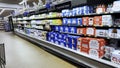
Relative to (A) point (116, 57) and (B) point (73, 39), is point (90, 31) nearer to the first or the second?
(B) point (73, 39)

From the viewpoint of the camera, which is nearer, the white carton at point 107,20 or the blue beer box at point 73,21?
the white carton at point 107,20

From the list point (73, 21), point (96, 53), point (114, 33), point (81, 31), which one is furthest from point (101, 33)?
point (73, 21)

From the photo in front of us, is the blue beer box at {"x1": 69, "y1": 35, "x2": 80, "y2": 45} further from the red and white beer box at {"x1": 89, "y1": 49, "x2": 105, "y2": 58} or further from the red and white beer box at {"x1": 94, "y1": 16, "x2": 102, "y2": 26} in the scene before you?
the red and white beer box at {"x1": 94, "y1": 16, "x2": 102, "y2": 26}

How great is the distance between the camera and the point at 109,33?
3.08m

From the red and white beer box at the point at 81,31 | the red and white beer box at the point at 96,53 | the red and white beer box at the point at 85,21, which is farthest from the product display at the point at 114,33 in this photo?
the red and white beer box at the point at 81,31

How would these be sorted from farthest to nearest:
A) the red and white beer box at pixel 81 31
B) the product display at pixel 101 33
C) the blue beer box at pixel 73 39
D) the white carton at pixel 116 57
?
the blue beer box at pixel 73 39 < the red and white beer box at pixel 81 31 < the product display at pixel 101 33 < the white carton at pixel 116 57

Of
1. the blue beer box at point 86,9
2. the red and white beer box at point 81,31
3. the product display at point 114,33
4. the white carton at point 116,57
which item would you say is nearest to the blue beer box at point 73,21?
the red and white beer box at point 81,31

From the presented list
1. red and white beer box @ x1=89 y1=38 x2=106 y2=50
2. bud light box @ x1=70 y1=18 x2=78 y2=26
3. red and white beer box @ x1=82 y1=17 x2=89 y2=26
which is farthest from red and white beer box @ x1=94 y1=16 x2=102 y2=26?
bud light box @ x1=70 y1=18 x2=78 y2=26

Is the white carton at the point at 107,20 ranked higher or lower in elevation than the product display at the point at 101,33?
higher

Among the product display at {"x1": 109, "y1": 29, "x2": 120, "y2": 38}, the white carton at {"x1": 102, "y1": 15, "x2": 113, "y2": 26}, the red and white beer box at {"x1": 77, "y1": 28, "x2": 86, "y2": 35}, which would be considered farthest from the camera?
the red and white beer box at {"x1": 77, "y1": 28, "x2": 86, "y2": 35}

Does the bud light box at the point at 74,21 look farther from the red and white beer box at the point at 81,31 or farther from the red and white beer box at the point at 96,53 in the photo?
the red and white beer box at the point at 96,53

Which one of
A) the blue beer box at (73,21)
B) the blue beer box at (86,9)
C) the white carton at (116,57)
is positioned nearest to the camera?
the white carton at (116,57)

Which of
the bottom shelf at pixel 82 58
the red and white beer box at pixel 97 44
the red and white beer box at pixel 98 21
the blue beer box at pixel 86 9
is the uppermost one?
the blue beer box at pixel 86 9

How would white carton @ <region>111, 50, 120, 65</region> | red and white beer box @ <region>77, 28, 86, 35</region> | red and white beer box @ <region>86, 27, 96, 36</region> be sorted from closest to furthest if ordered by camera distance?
white carton @ <region>111, 50, 120, 65</region> → red and white beer box @ <region>86, 27, 96, 36</region> → red and white beer box @ <region>77, 28, 86, 35</region>
